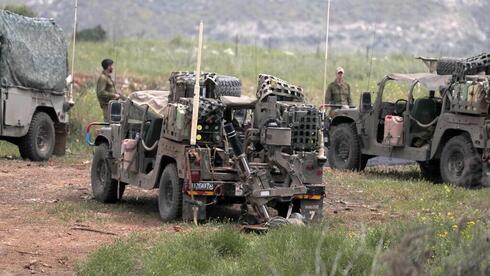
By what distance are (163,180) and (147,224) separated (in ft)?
1.83

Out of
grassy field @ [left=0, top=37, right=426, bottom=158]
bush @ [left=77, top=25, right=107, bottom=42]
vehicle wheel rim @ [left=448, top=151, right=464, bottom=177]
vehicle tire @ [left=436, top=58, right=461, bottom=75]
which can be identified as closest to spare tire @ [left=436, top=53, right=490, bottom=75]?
vehicle tire @ [left=436, top=58, right=461, bottom=75]

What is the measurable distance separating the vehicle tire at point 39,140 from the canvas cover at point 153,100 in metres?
5.86

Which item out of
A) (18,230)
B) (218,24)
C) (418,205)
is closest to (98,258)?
(18,230)

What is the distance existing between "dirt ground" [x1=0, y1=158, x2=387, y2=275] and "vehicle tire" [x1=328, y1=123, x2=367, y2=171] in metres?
2.87

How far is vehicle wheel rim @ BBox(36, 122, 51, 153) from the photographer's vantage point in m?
21.3

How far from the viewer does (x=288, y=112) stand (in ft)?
44.8

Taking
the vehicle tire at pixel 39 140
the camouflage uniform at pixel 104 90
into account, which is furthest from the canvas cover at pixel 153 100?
the camouflage uniform at pixel 104 90

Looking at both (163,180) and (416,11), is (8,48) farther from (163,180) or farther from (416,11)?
(416,11)

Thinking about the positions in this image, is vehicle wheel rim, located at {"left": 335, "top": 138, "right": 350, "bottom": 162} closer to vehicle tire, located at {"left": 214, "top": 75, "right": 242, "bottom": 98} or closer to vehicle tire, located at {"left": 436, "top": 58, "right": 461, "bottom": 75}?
vehicle tire, located at {"left": 436, "top": 58, "right": 461, "bottom": 75}

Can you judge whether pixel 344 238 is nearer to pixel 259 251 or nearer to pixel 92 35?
pixel 259 251

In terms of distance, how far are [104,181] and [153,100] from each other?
5.49 ft

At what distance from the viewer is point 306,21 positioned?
8119 cm

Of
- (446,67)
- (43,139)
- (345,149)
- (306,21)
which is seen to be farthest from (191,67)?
(306,21)

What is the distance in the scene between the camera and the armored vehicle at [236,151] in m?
13.4
